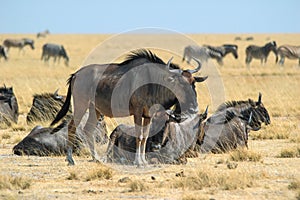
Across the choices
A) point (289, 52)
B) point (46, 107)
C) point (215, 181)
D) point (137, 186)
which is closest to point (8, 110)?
point (46, 107)

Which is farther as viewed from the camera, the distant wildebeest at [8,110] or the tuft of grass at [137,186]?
the distant wildebeest at [8,110]

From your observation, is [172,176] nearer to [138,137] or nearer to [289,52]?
[138,137]

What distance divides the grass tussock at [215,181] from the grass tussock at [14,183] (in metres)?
1.85

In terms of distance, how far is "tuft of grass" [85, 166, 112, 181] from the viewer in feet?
28.7

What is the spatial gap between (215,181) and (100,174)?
1637mm

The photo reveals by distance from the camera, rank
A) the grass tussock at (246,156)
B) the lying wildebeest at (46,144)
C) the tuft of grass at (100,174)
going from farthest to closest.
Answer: the lying wildebeest at (46,144)
the grass tussock at (246,156)
the tuft of grass at (100,174)

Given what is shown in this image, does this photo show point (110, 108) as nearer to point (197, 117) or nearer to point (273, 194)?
point (197, 117)

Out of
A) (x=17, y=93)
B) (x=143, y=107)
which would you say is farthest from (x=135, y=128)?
(x=17, y=93)

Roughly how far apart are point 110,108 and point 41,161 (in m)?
1.39

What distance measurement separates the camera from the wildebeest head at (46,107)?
48.2ft

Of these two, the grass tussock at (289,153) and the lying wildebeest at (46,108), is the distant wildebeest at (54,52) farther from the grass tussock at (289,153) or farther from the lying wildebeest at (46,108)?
the grass tussock at (289,153)

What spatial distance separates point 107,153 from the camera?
33.1 feet

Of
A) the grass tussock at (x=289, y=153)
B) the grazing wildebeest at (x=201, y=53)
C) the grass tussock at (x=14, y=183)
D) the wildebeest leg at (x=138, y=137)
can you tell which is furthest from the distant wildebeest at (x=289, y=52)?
the grass tussock at (x=14, y=183)

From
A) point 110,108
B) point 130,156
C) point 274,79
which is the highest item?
point 110,108
